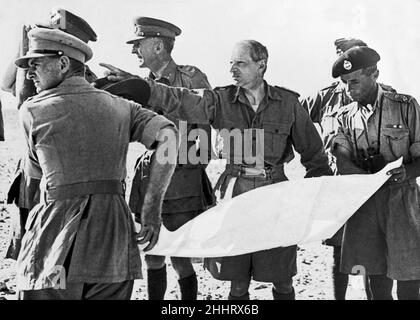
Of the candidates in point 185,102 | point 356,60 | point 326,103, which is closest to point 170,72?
point 185,102

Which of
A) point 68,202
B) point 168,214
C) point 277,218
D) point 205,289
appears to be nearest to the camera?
point 68,202

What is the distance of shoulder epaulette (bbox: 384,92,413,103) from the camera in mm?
5172

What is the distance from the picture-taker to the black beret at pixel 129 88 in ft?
14.7

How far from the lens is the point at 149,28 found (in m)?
5.86

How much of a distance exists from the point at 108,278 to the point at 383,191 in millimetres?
2330

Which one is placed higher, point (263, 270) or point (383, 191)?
point (383, 191)

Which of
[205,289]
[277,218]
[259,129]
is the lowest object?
[205,289]

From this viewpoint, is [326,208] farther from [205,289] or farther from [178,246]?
[205,289]

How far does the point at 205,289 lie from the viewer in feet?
22.2

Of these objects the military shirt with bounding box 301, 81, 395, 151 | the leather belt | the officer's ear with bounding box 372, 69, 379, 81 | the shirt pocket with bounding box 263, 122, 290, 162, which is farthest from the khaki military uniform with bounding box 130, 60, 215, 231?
the leather belt

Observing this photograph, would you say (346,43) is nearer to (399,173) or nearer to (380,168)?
(380,168)

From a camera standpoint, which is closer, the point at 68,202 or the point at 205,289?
the point at 68,202
